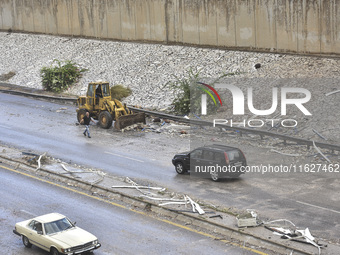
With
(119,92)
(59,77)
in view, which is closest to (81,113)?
(119,92)

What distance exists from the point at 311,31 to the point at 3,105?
21.8 metres

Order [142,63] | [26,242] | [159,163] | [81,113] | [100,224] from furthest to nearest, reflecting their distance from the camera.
→ [142,63], [81,113], [159,163], [100,224], [26,242]

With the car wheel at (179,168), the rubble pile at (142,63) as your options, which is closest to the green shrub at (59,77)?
the rubble pile at (142,63)

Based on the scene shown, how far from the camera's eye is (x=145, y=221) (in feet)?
64.8

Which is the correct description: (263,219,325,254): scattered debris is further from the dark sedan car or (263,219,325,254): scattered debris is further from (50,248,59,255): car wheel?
(50,248,59,255): car wheel

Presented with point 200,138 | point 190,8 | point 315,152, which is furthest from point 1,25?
point 315,152

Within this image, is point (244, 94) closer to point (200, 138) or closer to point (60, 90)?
point (200, 138)

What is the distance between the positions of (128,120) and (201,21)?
511 inches

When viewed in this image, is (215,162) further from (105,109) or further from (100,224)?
(105,109)

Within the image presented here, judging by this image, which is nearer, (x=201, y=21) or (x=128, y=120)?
(x=128, y=120)

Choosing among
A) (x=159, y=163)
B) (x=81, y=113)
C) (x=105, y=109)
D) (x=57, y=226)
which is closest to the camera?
(x=57, y=226)

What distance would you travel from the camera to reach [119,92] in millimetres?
39594

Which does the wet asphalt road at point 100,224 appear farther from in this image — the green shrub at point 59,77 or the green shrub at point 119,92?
the green shrub at point 59,77

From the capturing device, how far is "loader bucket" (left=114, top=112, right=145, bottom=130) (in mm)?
32312
